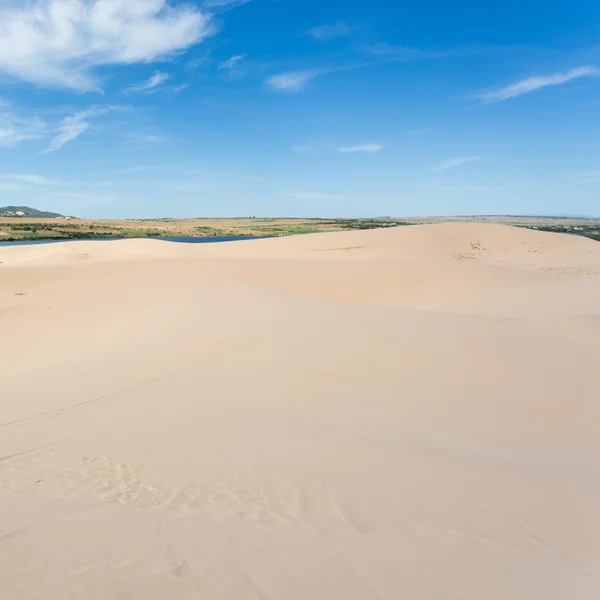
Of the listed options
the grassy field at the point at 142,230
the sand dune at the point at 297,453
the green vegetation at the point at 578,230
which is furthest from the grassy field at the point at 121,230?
the sand dune at the point at 297,453

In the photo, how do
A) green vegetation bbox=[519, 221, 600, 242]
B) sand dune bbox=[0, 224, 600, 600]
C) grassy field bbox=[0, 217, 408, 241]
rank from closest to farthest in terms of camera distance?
sand dune bbox=[0, 224, 600, 600] → green vegetation bbox=[519, 221, 600, 242] → grassy field bbox=[0, 217, 408, 241]

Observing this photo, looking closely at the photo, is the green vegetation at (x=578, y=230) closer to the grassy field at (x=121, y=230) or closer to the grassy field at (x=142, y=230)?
the grassy field at (x=142, y=230)

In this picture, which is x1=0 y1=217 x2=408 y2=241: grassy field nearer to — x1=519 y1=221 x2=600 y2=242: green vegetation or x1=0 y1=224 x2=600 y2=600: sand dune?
x1=519 y1=221 x2=600 y2=242: green vegetation

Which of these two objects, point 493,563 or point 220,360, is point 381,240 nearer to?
point 220,360

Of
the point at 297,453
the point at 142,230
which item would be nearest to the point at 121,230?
the point at 142,230

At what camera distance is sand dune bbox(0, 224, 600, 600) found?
3111 mm

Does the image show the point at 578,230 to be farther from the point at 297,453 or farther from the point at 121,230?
the point at 297,453

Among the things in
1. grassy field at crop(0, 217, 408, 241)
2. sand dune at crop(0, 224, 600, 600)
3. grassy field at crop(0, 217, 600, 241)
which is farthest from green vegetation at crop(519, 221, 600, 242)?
sand dune at crop(0, 224, 600, 600)

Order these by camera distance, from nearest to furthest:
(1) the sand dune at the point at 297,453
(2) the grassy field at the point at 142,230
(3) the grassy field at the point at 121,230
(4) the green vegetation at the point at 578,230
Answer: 1. (1) the sand dune at the point at 297,453
2. (4) the green vegetation at the point at 578,230
3. (2) the grassy field at the point at 142,230
4. (3) the grassy field at the point at 121,230

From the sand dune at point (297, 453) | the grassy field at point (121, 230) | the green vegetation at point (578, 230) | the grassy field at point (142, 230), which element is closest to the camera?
the sand dune at point (297, 453)

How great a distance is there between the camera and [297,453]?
518cm

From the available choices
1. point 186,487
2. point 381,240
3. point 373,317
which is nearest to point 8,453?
point 186,487

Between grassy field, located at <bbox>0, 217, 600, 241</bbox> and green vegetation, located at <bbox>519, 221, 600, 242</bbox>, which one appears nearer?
green vegetation, located at <bbox>519, 221, 600, 242</bbox>

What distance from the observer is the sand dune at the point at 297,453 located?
3111mm
